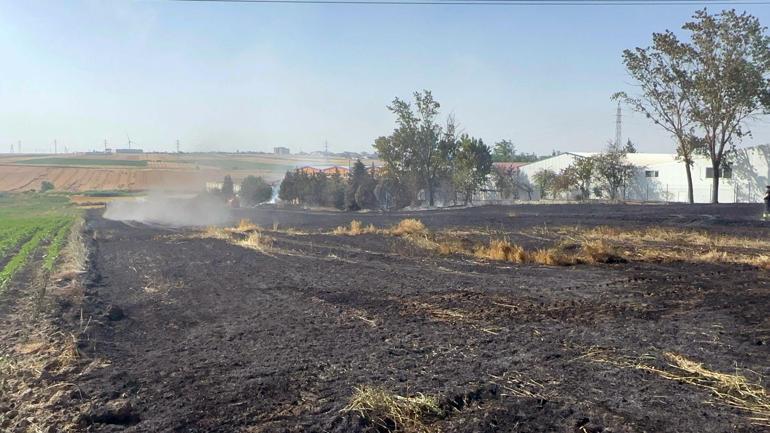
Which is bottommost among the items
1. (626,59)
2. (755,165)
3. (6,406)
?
(6,406)

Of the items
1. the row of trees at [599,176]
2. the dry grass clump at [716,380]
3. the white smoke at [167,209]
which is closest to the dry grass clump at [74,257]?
the dry grass clump at [716,380]

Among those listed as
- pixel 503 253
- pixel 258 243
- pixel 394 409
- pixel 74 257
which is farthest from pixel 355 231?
pixel 394 409

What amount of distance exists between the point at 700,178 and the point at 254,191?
4445 cm

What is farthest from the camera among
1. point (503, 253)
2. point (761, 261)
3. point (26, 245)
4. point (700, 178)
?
point (700, 178)

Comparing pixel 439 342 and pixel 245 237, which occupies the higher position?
pixel 245 237

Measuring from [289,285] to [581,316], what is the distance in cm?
690

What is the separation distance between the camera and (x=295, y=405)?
6.62 metres

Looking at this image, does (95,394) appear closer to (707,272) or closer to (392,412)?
(392,412)

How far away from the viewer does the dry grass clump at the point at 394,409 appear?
234 inches

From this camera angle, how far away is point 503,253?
18.5 m

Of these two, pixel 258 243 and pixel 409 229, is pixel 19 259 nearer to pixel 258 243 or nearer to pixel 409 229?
pixel 258 243

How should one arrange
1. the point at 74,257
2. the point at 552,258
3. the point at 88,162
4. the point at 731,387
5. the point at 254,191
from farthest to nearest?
the point at 88,162, the point at 254,191, the point at 74,257, the point at 552,258, the point at 731,387

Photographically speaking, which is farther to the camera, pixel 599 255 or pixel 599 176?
pixel 599 176

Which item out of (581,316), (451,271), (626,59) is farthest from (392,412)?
(626,59)
